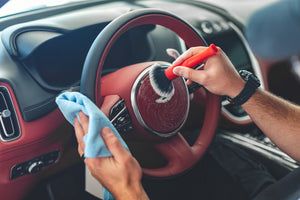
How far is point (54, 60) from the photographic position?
1097 mm

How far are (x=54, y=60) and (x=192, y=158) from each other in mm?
555

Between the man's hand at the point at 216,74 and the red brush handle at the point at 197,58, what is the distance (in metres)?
0.02

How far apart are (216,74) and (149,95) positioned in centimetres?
19

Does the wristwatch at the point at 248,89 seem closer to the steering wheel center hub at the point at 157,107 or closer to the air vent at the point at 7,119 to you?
the steering wheel center hub at the point at 157,107

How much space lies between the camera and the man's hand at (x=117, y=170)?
2.17 ft

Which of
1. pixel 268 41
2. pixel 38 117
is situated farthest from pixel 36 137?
pixel 268 41

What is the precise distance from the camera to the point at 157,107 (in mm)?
915

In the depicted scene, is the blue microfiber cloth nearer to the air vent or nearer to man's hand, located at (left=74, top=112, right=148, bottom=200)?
man's hand, located at (left=74, top=112, right=148, bottom=200)

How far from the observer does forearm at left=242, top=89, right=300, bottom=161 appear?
94cm

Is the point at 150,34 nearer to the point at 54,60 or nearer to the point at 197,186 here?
the point at 54,60

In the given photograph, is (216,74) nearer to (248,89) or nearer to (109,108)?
(248,89)

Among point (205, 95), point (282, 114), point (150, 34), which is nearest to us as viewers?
point (282, 114)

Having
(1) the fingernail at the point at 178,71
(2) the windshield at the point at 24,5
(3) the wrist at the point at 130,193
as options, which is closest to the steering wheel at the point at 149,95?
(1) the fingernail at the point at 178,71

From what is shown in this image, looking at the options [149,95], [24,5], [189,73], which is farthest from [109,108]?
[24,5]
